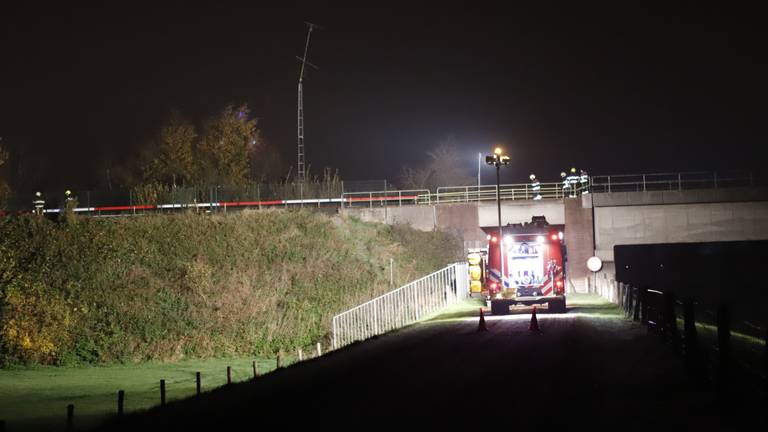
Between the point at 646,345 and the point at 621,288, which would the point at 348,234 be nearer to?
the point at 621,288

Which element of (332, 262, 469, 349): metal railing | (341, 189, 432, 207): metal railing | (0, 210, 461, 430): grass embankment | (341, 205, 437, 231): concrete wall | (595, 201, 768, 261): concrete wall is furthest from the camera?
(341, 189, 432, 207): metal railing

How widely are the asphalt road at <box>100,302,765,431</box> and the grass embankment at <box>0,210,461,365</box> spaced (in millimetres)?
14517

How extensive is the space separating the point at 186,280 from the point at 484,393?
2867 centimetres

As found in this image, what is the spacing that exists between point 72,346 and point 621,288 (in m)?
23.3

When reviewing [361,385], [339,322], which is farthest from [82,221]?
[361,385]

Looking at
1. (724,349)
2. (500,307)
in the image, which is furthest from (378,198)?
(724,349)

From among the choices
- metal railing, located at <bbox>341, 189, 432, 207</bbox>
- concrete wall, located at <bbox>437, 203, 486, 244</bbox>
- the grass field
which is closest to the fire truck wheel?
the grass field

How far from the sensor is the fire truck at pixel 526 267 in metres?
34.0

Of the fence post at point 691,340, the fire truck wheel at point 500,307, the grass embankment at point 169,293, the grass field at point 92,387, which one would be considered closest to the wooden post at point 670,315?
the fence post at point 691,340

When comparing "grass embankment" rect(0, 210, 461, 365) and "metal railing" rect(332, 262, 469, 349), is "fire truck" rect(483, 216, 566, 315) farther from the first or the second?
"grass embankment" rect(0, 210, 461, 365)

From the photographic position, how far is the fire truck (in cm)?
3397

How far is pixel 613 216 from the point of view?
55.7 m

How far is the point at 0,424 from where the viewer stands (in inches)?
475

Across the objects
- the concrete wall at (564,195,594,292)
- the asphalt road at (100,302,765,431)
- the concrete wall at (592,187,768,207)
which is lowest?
the asphalt road at (100,302,765,431)
